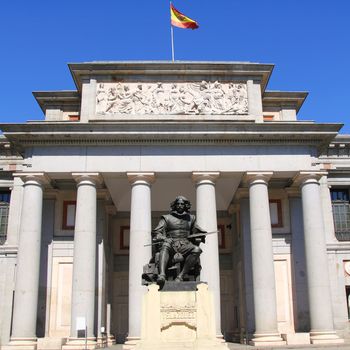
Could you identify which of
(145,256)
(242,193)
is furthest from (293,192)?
(145,256)

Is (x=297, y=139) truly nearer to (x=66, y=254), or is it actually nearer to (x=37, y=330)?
(x=66, y=254)

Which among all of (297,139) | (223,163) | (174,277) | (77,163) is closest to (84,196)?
(77,163)

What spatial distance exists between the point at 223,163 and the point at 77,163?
29.7 feet

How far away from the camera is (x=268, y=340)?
29.7 metres

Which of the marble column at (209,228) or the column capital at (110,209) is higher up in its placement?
the column capital at (110,209)

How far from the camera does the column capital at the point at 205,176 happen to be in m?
32.3

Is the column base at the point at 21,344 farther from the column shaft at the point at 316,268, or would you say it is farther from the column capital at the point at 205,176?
the column shaft at the point at 316,268

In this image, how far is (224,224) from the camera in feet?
138

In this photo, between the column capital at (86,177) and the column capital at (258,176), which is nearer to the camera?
the column capital at (86,177)

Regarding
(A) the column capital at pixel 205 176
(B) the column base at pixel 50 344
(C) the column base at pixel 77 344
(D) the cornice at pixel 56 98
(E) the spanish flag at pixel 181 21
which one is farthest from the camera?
(E) the spanish flag at pixel 181 21

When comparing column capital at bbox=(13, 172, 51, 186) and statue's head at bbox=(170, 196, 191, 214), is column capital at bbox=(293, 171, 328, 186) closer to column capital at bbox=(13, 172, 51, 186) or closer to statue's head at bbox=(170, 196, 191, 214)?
column capital at bbox=(13, 172, 51, 186)

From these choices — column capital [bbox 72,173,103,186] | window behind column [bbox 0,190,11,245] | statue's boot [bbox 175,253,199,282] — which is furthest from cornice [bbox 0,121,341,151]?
statue's boot [bbox 175,253,199,282]

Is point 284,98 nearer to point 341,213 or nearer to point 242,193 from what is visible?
point 242,193

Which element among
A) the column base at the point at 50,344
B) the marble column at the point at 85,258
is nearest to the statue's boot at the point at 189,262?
the marble column at the point at 85,258
